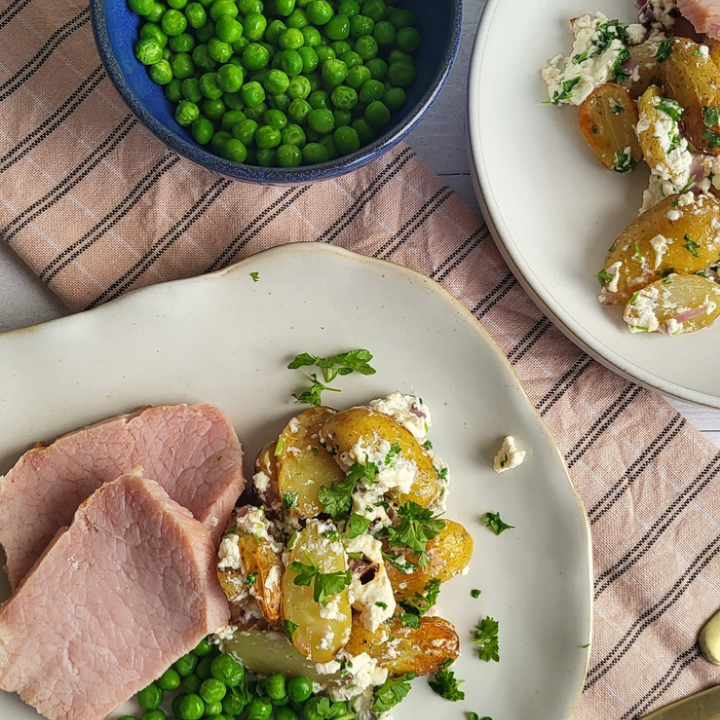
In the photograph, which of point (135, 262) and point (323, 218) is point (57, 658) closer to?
point (135, 262)

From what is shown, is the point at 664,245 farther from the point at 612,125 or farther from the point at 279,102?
the point at 279,102

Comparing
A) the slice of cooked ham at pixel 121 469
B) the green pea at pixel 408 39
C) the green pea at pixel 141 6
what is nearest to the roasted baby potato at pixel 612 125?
the green pea at pixel 408 39

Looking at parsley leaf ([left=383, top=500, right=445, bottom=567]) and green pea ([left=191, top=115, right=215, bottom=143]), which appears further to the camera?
green pea ([left=191, top=115, right=215, bottom=143])

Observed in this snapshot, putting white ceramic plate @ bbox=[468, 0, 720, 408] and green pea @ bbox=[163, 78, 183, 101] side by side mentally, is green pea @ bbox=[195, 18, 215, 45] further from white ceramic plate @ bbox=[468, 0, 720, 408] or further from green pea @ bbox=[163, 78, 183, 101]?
white ceramic plate @ bbox=[468, 0, 720, 408]

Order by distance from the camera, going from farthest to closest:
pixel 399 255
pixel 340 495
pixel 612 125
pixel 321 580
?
Answer: 1. pixel 399 255
2. pixel 612 125
3. pixel 340 495
4. pixel 321 580

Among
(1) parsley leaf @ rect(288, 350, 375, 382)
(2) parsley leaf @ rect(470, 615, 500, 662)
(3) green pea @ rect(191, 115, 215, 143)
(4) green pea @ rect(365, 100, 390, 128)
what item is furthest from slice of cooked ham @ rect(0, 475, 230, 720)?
(4) green pea @ rect(365, 100, 390, 128)

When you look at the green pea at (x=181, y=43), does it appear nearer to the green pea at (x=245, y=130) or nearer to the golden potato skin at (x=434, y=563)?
the green pea at (x=245, y=130)

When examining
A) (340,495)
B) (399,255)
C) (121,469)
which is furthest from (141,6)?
(340,495)
